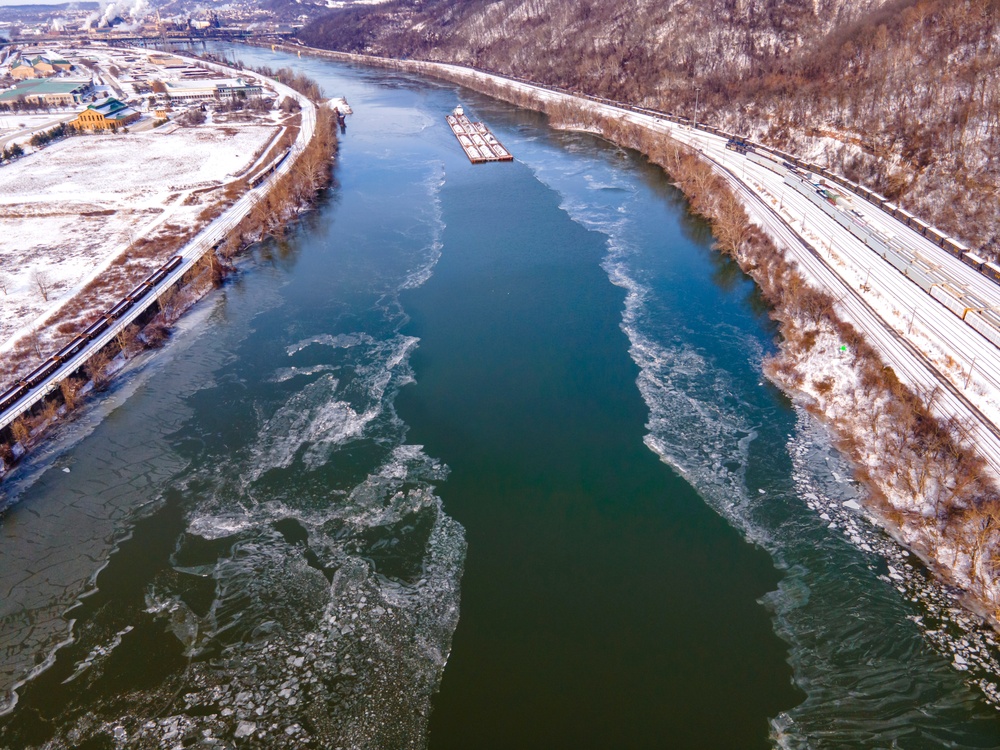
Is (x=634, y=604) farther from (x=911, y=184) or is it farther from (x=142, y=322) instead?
(x=911, y=184)

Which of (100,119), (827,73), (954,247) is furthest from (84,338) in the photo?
(827,73)

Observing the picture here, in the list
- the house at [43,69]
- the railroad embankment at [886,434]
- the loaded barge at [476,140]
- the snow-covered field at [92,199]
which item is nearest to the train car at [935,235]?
the railroad embankment at [886,434]

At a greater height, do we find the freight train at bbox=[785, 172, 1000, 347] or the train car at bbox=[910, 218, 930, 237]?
the train car at bbox=[910, 218, 930, 237]

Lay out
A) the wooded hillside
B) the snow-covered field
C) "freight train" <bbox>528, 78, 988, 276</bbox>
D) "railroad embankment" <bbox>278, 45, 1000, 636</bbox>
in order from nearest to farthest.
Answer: "railroad embankment" <bbox>278, 45, 1000, 636</bbox>, "freight train" <bbox>528, 78, 988, 276</bbox>, the snow-covered field, the wooded hillside

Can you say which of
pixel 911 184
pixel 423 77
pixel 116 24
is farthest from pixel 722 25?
pixel 116 24

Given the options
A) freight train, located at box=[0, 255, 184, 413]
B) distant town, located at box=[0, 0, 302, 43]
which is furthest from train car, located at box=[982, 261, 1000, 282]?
distant town, located at box=[0, 0, 302, 43]

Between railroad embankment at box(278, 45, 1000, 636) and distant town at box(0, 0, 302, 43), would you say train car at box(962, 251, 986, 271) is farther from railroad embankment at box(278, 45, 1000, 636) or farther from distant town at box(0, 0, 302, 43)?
distant town at box(0, 0, 302, 43)

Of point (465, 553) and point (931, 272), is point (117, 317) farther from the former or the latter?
point (931, 272)

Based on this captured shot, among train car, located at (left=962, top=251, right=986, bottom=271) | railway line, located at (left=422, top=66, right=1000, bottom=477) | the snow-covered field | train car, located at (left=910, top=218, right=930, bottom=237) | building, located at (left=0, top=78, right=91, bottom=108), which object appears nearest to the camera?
railway line, located at (left=422, top=66, right=1000, bottom=477)
